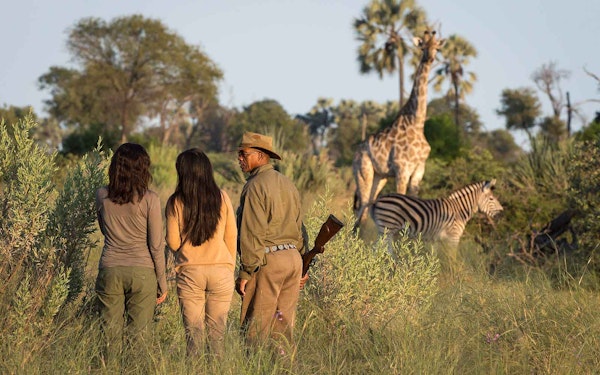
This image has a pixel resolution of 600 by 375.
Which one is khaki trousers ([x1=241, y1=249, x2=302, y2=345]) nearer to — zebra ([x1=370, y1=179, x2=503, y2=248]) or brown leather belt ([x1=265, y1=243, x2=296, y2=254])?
brown leather belt ([x1=265, y1=243, x2=296, y2=254])

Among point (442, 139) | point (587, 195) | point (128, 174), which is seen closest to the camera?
point (128, 174)

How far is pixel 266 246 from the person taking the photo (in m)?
5.92

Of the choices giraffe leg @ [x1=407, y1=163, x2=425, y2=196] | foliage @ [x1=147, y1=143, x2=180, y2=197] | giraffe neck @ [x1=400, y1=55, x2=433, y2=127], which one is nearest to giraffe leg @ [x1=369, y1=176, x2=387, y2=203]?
giraffe leg @ [x1=407, y1=163, x2=425, y2=196]

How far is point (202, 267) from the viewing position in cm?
577

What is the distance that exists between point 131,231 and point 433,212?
26.9 ft

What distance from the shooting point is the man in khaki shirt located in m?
5.82

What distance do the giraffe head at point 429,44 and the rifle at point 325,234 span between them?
1073 cm

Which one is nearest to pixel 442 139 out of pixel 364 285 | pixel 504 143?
pixel 364 285

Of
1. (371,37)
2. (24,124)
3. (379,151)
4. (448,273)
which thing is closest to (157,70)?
(371,37)

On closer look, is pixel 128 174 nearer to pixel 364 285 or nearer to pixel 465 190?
pixel 364 285

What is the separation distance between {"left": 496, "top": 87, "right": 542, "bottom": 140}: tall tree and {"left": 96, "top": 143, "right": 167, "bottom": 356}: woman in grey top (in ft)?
156

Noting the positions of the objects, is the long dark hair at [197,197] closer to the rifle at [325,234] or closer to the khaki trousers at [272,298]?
the khaki trousers at [272,298]

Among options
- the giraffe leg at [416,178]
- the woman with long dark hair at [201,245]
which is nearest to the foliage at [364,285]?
the woman with long dark hair at [201,245]

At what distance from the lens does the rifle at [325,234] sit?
19.6 ft
